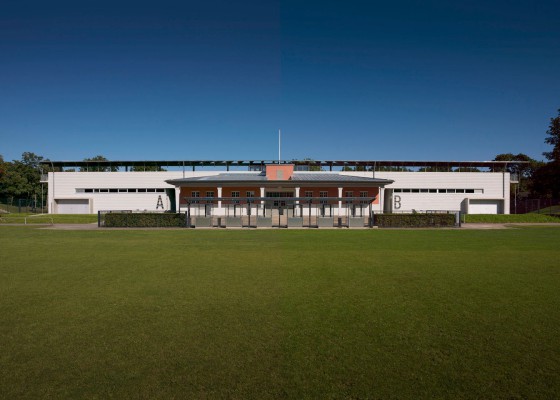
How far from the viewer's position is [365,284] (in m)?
8.73

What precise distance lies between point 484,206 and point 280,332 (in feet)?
161

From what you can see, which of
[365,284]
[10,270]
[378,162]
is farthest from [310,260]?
[378,162]

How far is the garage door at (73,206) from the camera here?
1820 inches

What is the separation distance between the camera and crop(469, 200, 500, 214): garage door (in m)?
45.6

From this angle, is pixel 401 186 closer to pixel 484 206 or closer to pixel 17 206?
pixel 484 206

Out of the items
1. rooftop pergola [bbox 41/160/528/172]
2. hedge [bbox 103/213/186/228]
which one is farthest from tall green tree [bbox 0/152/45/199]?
hedge [bbox 103/213/186/228]

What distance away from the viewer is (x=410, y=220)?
30062mm

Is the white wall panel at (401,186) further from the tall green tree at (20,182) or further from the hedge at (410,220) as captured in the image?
the tall green tree at (20,182)

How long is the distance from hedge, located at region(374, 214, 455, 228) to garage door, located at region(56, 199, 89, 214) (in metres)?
38.6

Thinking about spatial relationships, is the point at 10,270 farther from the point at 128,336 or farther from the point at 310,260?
the point at 310,260

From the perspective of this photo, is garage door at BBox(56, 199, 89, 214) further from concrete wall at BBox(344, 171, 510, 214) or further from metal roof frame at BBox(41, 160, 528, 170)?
concrete wall at BBox(344, 171, 510, 214)

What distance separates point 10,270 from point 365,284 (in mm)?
10902

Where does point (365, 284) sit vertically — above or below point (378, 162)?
below

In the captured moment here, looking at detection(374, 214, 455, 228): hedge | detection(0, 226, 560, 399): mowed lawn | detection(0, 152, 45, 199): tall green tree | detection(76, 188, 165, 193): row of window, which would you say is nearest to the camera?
detection(0, 226, 560, 399): mowed lawn
